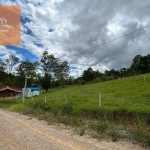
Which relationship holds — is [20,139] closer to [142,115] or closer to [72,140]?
[72,140]

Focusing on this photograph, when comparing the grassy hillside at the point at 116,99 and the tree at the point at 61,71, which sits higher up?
the tree at the point at 61,71

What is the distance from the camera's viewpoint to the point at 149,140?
522 centimetres

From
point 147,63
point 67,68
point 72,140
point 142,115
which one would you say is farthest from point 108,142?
point 147,63

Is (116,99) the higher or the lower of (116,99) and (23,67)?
the lower

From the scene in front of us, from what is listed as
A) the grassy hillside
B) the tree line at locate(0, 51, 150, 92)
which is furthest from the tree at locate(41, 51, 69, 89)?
the grassy hillside

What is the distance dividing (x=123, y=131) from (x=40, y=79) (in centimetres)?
4718
